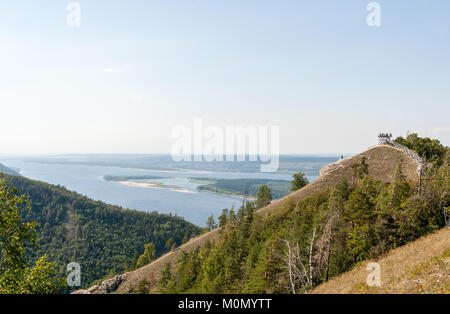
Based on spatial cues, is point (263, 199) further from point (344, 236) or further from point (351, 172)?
point (344, 236)

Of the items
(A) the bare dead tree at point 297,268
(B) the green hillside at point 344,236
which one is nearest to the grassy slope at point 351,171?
(B) the green hillside at point 344,236

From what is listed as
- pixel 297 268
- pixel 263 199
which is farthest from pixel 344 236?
pixel 263 199

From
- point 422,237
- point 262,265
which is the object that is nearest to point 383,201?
point 422,237

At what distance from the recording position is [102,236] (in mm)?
175500

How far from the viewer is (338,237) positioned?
31906 millimetres

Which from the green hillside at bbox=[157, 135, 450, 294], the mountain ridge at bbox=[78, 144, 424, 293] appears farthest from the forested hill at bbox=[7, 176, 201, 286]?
the green hillside at bbox=[157, 135, 450, 294]

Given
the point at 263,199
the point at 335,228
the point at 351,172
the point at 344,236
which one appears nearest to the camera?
the point at 335,228

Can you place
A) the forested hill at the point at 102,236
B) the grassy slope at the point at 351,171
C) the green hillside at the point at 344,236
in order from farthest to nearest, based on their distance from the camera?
the forested hill at the point at 102,236
the grassy slope at the point at 351,171
the green hillside at the point at 344,236

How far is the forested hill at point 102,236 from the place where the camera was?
491ft

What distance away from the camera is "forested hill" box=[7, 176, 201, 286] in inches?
5896

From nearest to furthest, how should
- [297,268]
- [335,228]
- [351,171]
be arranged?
[297,268] → [335,228] → [351,171]

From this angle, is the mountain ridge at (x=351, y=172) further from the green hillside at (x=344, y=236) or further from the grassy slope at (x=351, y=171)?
the green hillside at (x=344, y=236)
